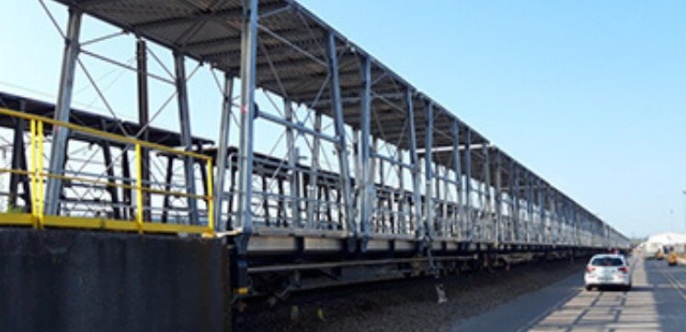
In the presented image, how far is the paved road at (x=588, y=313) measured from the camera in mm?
15127

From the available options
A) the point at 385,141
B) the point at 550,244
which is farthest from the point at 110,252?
the point at 550,244

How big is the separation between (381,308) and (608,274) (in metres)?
14.0

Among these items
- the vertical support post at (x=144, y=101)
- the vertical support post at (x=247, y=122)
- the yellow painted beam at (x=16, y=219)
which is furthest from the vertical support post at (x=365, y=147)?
the yellow painted beam at (x=16, y=219)

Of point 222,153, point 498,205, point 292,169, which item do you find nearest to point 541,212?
point 498,205

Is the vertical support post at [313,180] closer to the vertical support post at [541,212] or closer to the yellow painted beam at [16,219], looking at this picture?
the yellow painted beam at [16,219]

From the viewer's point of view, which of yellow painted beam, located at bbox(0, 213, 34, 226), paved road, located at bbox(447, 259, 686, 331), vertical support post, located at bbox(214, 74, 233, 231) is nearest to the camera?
yellow painted beam, located at bbox(0, 213, 34, 226)

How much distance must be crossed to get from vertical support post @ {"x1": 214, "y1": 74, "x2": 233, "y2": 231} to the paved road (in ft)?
21.6

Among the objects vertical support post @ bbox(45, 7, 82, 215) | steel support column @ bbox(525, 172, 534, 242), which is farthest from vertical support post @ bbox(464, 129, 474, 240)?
vertical support post @ bbox(45, 7, 82, 215)

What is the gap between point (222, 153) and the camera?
11312 millimetres

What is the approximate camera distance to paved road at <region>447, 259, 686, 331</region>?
1513 cm

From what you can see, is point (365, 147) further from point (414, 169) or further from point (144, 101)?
point (144, 101)

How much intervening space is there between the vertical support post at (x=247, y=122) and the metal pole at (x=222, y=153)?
387 mm

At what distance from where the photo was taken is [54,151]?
417 inches

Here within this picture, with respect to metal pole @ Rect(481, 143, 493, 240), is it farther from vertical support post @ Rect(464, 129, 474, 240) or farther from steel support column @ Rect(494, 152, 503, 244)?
vertical support post @ Rect(464, 129, 474, 240)
